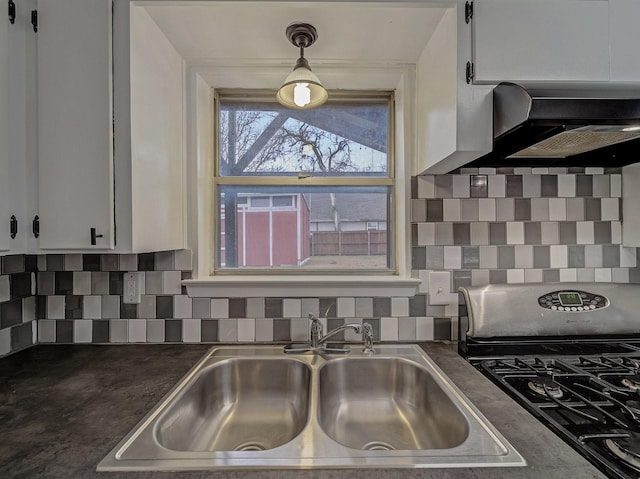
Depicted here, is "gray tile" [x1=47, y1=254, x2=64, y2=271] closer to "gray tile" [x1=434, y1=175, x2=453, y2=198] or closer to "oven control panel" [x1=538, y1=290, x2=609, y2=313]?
"gray tile" [x1=434, y1=175, x2=453, y2=198]

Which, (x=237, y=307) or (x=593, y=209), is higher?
(x=593, y=209)

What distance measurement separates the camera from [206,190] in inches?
57.1

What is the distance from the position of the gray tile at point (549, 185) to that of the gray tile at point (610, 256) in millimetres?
329

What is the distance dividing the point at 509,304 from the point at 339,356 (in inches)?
26.7

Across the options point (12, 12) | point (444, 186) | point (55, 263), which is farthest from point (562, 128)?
point (55, 263)

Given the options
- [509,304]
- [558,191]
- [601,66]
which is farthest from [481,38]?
[509,304]

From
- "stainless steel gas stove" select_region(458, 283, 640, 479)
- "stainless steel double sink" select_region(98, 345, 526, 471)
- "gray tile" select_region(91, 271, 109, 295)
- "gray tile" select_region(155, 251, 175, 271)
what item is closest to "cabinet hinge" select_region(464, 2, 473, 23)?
"stainless steel gas stove" select_region(458, 283, 640, 479)

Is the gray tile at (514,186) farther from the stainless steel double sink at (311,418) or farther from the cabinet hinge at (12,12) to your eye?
the cabinet hinge at (12,12)

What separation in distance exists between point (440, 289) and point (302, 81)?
3.23 ft

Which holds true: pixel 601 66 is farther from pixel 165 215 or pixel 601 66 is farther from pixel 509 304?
pixel 165 215

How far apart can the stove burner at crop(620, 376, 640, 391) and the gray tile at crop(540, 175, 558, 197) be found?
731 millimetres

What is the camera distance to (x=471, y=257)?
53.9 inches

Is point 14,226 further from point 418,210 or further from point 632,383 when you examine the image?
point 632,383

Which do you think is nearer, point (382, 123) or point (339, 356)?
point (339, 356)
